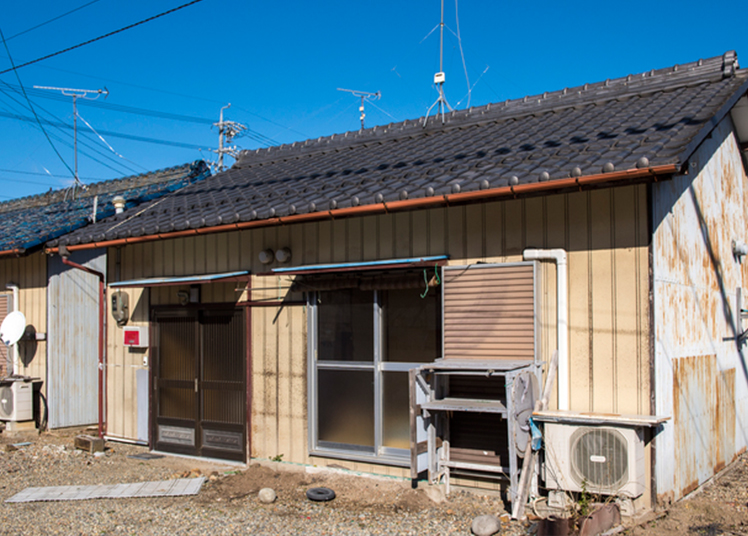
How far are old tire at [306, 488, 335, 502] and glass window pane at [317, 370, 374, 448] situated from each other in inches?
26.4

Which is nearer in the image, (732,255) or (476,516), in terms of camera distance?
(476,516)

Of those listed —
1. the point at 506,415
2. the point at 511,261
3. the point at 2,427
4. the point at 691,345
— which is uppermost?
the point at 511,261

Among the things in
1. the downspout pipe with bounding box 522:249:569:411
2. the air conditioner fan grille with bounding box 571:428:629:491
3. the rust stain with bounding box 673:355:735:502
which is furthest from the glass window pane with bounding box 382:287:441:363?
the rust stain with bounding box 673:355:735:502


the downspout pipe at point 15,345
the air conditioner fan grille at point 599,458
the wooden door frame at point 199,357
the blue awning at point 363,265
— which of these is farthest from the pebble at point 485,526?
the downspout pipe at point 15,345

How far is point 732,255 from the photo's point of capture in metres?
7.75

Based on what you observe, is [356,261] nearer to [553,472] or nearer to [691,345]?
[553,472]

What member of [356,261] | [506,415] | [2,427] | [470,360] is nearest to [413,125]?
[356,261]

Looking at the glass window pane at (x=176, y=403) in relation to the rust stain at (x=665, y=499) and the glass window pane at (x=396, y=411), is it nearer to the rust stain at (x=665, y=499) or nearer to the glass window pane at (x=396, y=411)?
the glass window pane at (x=396, y=411)

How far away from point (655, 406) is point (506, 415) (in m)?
1.21

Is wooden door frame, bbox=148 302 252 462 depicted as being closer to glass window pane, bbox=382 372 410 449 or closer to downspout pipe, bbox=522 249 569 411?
glass window pane, bbox=382 372 410 449

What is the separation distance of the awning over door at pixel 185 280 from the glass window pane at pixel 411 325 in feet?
6.35

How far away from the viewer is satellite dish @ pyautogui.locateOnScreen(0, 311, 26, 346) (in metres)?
9.86

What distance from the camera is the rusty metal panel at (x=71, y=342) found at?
10.3 metres

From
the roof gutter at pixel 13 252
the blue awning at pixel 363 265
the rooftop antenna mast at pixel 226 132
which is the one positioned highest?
the rooftop antenna mast at pixel 226 132
